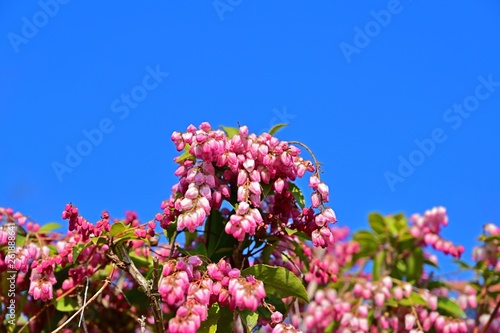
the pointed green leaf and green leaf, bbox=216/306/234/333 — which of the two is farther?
green leaf, bbox=216/306/234/333

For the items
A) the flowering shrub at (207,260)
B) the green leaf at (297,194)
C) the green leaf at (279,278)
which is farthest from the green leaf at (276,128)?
the green leaf at (279,278)

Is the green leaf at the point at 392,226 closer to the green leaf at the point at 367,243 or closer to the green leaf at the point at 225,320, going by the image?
the green leaf at the point at 367,243

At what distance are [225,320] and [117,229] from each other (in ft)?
1.45

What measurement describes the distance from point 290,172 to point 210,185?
281 millimetres

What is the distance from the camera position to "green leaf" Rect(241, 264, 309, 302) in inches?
69.2

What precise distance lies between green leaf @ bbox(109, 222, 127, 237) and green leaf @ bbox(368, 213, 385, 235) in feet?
6.18

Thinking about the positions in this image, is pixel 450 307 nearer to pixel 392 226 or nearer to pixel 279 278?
pixel 392 226

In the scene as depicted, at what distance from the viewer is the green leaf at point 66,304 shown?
2.17 meters

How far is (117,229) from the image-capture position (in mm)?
1824

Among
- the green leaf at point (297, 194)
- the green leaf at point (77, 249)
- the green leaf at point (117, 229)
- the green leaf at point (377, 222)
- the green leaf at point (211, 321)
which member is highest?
the green leaf at point (377, 222)

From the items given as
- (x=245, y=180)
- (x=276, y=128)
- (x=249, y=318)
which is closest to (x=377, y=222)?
(x=276, y=128)

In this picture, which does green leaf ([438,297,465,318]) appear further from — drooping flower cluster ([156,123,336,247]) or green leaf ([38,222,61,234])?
green leaf ([38,222,61,234])

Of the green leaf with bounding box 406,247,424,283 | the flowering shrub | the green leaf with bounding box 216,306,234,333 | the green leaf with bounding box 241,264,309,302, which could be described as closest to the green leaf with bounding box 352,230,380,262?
the green leaf with bounding box 406,247,424,283

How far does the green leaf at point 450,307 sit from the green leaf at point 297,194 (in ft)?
4.39
